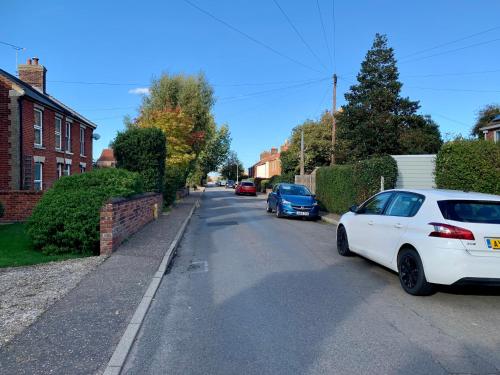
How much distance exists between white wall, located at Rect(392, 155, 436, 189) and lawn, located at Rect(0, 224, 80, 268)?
11753 mm

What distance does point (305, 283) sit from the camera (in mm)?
6582

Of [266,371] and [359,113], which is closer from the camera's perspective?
[266,371]

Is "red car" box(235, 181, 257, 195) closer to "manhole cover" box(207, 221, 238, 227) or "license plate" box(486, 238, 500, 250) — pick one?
"manhole cover" box(207, 221, 238, 227)

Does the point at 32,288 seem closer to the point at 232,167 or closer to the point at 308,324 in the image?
the point at 308,324

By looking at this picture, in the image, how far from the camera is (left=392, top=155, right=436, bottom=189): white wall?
15.0 m

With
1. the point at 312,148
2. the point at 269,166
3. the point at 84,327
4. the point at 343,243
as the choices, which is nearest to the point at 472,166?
the point at 343,243

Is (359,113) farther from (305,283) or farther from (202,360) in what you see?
(202,360)

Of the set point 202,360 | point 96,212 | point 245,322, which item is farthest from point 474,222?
point 96,212

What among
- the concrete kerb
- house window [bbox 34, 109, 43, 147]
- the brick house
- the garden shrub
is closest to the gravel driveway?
the concrete kerb

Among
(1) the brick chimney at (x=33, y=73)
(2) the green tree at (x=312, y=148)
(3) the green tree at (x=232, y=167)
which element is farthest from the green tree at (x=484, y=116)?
(3) the green tree at (x=232, y=167)

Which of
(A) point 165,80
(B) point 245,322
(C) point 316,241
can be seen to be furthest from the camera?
(A) point 165,80

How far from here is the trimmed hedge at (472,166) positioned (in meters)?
10.7

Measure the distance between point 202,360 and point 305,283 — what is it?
3079mm

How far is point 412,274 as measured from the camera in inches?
234
